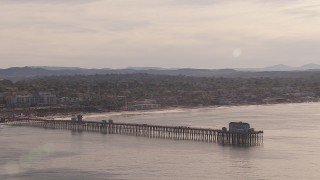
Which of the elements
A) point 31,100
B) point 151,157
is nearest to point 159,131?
point 151,157

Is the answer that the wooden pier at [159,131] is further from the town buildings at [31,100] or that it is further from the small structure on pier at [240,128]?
the town buildings at [31,100]

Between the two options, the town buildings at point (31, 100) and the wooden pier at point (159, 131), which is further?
the town buildings at point (31, 100)

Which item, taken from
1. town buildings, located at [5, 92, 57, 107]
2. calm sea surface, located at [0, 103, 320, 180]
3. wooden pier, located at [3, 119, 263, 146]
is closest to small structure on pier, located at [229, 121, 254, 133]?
wooden pier, located at [3, 119, 263, 146]

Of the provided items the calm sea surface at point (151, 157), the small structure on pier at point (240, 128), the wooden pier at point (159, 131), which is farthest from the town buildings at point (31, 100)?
the small structure on pier at point (240, 128)

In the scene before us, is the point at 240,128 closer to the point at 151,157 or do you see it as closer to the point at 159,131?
the point at 159,131

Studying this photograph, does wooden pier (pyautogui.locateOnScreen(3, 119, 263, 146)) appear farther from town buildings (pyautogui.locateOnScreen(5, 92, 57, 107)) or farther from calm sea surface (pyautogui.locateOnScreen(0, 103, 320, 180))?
town buildings (pyautogui.locateOnScreen(5, 92, 57, 107))

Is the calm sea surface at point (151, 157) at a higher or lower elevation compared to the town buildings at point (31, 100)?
lower
